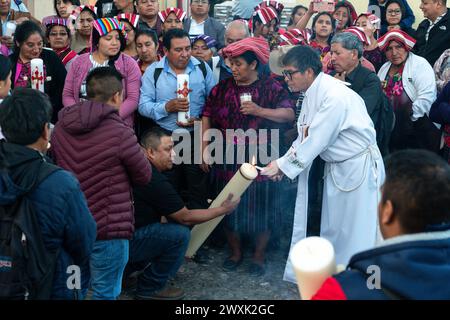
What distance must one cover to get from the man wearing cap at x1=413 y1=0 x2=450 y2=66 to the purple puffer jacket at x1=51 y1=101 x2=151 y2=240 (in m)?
4.39

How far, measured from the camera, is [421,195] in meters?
1.88

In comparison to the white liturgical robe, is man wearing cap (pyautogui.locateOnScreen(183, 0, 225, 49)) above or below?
above

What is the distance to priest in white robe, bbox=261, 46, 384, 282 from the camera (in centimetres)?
443

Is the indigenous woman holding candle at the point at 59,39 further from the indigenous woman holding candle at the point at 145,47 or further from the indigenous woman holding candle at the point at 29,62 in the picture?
the indigenous woman holding candle at the point at 145,47

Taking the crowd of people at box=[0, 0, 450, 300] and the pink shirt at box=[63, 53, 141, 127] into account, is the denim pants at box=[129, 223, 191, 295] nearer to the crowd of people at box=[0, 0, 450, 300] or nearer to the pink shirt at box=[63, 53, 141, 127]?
the crowd of people at box=[0, 0, 450, 300]

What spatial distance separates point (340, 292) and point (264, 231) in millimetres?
3349

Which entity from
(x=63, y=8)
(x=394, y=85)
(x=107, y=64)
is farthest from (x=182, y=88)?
(x=63, y=8)

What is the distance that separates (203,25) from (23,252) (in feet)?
16.3

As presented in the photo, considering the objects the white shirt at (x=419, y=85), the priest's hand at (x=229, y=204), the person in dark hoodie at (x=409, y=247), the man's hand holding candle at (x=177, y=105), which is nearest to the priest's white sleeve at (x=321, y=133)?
the priest's hand at (x=229, y=204)

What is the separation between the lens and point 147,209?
433 cm

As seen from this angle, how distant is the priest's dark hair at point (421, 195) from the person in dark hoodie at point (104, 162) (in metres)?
1.94

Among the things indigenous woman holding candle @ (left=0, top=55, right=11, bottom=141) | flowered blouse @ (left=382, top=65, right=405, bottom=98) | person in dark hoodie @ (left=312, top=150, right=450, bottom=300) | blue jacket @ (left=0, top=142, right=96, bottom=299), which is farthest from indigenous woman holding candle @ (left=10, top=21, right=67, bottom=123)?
person in dark hoodie @ (left=312, top=150, right=450, bottom=300)

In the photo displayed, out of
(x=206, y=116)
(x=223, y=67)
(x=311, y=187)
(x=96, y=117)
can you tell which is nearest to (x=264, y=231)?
(x=311, y=187)

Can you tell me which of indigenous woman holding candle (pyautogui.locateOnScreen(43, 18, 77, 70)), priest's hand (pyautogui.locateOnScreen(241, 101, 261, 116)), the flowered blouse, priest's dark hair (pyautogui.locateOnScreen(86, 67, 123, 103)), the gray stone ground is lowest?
the gray stone ground
